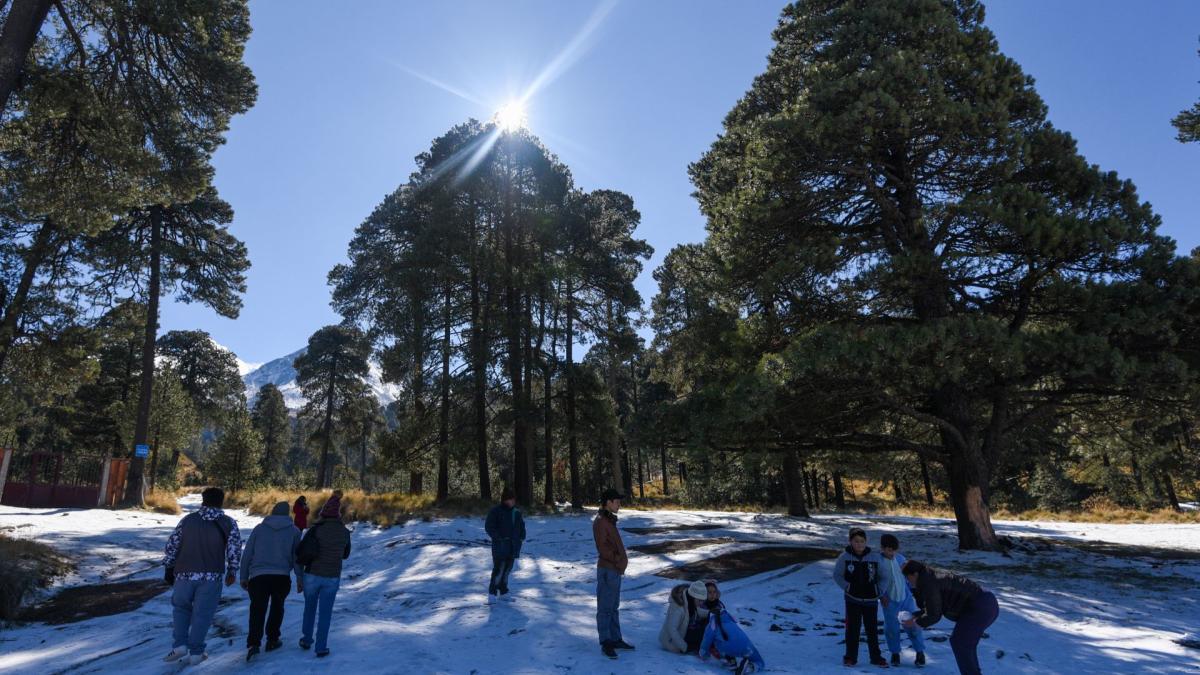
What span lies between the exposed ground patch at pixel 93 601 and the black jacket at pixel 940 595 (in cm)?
1025

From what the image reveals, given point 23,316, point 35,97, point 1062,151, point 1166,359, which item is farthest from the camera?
point 23,316

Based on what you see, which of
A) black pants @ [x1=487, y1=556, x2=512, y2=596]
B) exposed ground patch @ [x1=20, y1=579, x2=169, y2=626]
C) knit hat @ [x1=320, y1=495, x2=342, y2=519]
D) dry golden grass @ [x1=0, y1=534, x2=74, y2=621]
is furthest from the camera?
black pants @ [x1=487, y1=556, x2=512, y2=596]

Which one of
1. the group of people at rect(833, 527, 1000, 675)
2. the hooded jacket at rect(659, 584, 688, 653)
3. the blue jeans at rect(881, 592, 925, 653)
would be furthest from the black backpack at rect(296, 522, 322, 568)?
the blue jeans at rect(881, 592, 925, 653)

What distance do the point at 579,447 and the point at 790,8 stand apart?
18075mm

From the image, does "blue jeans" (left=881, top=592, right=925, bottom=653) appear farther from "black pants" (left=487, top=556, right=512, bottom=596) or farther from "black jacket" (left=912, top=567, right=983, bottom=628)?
"black pants" (left=487, top=556, right=512, bottom=596)

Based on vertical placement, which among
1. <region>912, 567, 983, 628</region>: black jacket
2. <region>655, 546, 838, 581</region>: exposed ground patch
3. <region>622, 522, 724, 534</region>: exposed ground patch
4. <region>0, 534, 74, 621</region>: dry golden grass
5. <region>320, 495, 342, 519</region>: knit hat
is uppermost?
<region>320, 495, 342, 519</region>: knit hat

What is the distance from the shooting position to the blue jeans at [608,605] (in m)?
6.14

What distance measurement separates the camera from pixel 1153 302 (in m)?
9.56

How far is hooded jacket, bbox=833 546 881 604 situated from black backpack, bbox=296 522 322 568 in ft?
17.7

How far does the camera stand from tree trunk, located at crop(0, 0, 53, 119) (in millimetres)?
9125

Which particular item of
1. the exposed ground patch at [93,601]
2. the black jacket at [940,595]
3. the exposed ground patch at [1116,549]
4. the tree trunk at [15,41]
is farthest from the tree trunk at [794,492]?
the tree trunk at [15,41]

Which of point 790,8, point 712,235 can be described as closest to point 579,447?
point 712,235

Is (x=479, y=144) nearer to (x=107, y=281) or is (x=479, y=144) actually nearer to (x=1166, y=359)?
(x=107, y=281)

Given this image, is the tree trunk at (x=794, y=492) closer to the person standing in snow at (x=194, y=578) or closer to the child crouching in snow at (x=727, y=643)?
the child crouching in snow at (x=727, y=643)
